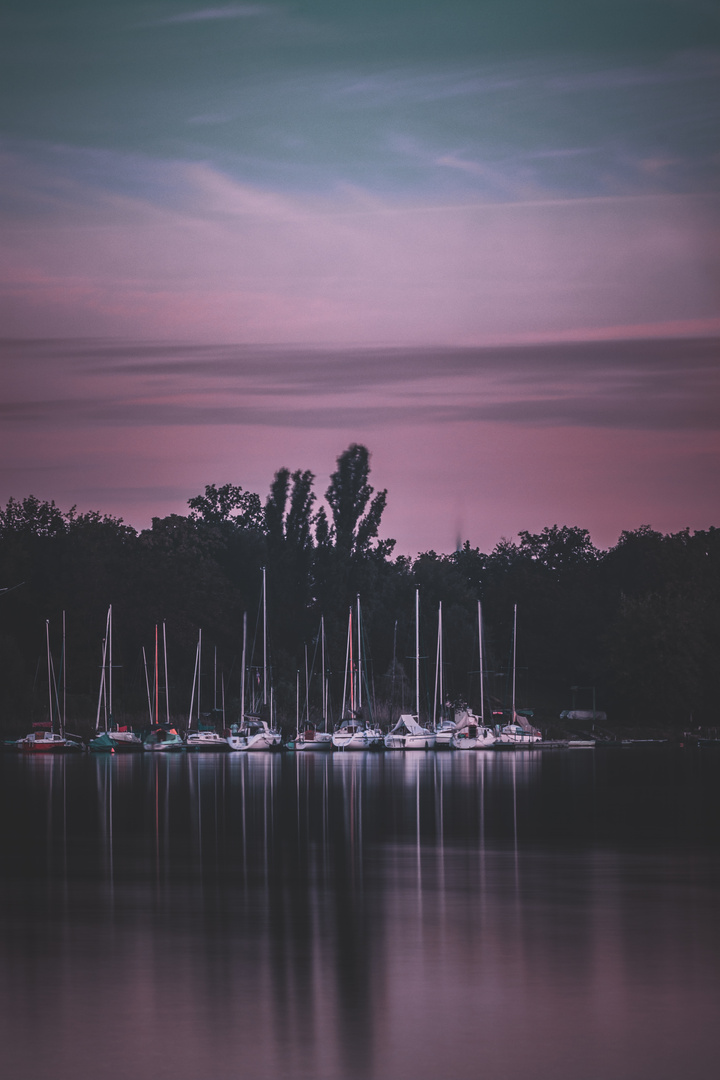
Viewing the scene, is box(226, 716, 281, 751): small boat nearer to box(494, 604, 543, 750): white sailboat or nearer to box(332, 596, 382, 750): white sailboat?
box(332, 596, 382, 750): white sailboat

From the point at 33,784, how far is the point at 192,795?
38.2 ft

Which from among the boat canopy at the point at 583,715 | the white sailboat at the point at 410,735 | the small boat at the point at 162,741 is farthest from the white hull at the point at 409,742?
the boat canopy at the point at 583,715

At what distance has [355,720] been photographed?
381 feet

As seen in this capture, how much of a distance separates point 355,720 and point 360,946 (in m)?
98.0

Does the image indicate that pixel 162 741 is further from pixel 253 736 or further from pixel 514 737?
pixel 514 737

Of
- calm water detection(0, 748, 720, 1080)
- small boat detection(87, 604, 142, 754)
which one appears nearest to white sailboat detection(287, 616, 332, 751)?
small boat detection(87, 604, 142, 754)

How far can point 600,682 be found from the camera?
159 meters

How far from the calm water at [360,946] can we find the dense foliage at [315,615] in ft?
281

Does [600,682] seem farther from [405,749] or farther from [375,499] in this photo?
[405,749]

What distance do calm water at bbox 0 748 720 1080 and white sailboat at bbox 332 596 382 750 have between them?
230 feet

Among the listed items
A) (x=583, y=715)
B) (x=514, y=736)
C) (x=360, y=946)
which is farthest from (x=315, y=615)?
(x=360, y=946)

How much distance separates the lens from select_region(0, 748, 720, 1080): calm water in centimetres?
1327

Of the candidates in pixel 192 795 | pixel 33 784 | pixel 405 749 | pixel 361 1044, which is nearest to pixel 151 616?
pixel 405 749

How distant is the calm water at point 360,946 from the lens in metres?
13.3
